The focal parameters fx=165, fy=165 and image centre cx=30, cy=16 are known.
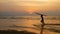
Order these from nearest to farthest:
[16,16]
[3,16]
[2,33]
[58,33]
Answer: [2,33]
[58,33]
[3,16]
[16,16]

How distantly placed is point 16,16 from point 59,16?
645 cm

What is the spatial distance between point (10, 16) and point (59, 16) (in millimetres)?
7267

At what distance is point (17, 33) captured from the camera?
417 inches

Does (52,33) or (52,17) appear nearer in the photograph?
(52,33)

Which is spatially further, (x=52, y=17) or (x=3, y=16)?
(x=52, y=17)

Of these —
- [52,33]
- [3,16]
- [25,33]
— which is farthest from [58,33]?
[3,16]

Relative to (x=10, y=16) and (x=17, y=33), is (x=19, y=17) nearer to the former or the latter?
(x=10, y=16)

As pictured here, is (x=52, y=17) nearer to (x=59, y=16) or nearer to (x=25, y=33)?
(x=59, y=16)

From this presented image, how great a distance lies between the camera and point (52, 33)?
1151 centimetres

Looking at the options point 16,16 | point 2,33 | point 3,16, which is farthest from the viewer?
point 16,16

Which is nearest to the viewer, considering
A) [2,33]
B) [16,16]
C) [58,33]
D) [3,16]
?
[2,33]

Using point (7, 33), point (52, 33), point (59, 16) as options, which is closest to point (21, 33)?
point (7, 33)

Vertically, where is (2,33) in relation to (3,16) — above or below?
below

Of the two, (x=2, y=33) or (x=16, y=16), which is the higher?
(x=16, y=16)
